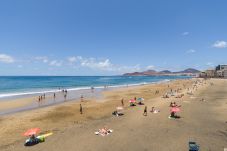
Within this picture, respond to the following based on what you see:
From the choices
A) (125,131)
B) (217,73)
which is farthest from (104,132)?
(217,73)

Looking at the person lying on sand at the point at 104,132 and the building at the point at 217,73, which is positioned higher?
the building at the point at 217,73

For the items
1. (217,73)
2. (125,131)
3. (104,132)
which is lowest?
(125,131)

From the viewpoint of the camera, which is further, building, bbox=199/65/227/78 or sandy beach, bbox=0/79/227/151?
building, bbox=199/65/227/78

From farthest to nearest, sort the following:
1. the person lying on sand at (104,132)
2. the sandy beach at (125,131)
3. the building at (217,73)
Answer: the building at (217,73)
the person lying on sand at (104,132)
the sandy beach at (125,131)

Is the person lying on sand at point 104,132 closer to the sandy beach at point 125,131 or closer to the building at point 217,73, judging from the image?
the sandy beach at point 125,131

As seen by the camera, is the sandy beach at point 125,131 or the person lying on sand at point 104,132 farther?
the person lying on sand at point 104,132

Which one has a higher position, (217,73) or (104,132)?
(217,73)

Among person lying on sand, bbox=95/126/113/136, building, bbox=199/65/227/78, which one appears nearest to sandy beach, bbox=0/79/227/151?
person lying on sand, bbox=95/126/113/136

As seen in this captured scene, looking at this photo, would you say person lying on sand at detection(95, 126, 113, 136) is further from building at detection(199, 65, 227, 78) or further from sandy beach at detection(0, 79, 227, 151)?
building at detection(199, 65, 227, 78)

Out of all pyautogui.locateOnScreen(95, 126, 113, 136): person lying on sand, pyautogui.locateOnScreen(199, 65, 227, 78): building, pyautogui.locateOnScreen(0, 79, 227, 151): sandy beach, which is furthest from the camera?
pyautogui.locateOnScreen(199, 65, 227, 78): building

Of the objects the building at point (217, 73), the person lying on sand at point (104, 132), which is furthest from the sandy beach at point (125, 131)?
the building at point (217, 73)

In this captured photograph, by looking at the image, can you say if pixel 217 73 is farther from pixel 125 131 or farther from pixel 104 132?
pixel 104 132

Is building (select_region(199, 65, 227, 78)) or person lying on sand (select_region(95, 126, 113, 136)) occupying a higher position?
building (select_region(199, 65, 227, 78))

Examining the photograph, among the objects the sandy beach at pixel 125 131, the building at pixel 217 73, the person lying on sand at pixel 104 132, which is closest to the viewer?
the sandy beach at pixel 125 131
